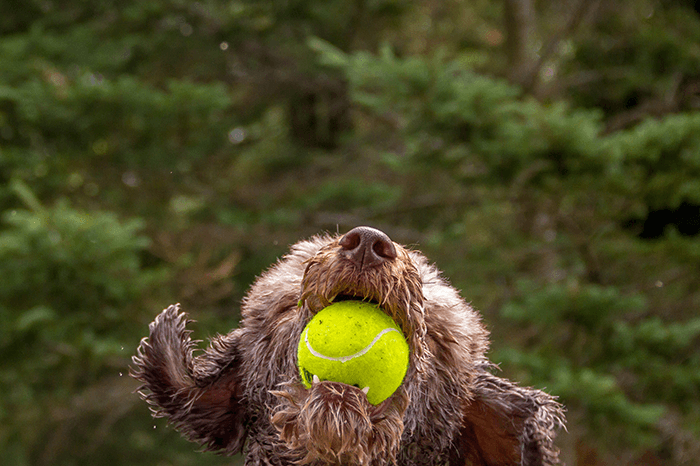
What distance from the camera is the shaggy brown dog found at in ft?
3.72

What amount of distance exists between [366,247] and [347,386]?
0.83ft

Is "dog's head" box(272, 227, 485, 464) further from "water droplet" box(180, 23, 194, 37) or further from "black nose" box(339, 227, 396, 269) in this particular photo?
"water droplet" box(180, 23, 194, 37)

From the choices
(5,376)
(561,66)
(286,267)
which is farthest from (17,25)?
(286,267)

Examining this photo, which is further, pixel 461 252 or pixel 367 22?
pixel 367 22

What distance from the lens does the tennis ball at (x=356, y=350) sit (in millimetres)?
1120

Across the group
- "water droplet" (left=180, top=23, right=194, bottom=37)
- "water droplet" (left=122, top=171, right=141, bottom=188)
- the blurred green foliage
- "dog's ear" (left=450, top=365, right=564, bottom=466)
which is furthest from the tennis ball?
"water droplet" (left=180, top=23, right=194, bottom=37)

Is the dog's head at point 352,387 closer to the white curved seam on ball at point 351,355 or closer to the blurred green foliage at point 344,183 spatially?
the white curved seam on ball at point 351,355

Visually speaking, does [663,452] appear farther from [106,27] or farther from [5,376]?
[106,27]

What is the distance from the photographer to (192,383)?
4.82ft

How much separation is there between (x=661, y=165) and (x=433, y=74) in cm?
196

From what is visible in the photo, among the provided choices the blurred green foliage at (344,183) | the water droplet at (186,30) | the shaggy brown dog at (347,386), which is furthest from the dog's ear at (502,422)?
the water droplet at (186,30)

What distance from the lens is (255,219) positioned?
774cm

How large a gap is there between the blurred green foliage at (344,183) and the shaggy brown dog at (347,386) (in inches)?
114

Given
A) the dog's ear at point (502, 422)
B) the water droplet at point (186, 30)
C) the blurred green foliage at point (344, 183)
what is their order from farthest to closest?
the water droplet at point (186, 30), the blurred green foliage at point (344, 183), the dog's ear at point (502, 422)
